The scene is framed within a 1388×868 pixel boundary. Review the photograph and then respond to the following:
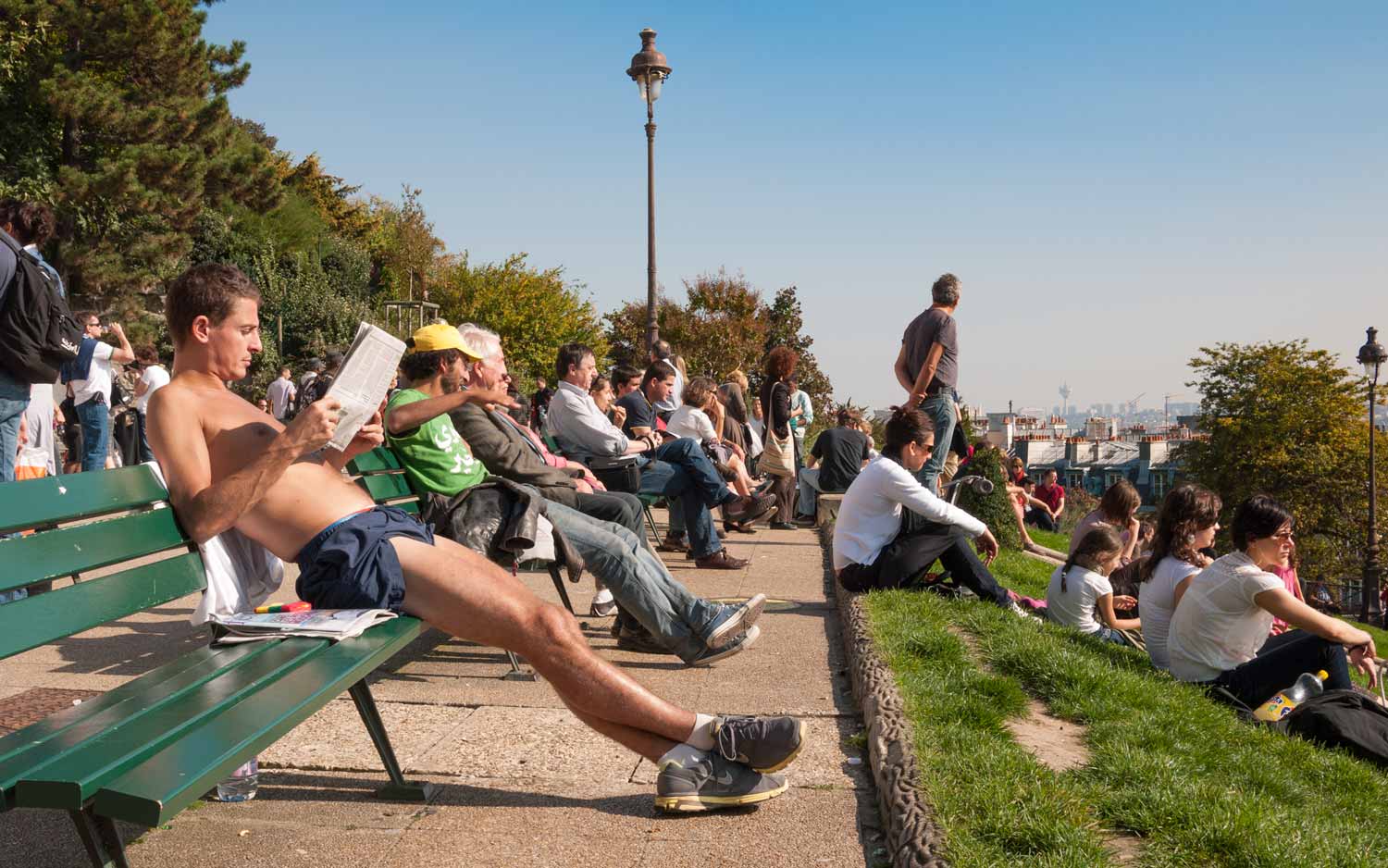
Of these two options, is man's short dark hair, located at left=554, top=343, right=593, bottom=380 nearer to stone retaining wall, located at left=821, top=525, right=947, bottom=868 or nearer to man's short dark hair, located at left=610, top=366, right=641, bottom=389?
man's short dark hair, located at left=610, top=366, right=641, bottom=389

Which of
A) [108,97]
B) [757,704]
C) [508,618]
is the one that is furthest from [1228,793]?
[108,97]

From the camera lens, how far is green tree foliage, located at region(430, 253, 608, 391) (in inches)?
1426

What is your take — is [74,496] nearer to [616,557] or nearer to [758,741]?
[758,741]

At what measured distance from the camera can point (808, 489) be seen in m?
11.7

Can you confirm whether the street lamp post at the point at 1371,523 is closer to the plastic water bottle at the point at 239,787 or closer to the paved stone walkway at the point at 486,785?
the paved stone walkway at the point at 486,785

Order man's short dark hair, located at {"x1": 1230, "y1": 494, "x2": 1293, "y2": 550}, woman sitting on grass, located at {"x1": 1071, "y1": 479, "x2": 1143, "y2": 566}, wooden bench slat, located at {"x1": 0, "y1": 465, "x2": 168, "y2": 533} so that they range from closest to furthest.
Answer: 1. wooden bench slat, located at {"x1": 0, "y1": 465, "x2": 168, "y2": 533}
2. man's short dark hair, located at {"x1": 1230, "y1": 494, "x2": 1293, "y2": 550}
3. woman sitting on grass, located at {"x1": 1071, "y1": 479, "x2": 1143, "y2": 566}

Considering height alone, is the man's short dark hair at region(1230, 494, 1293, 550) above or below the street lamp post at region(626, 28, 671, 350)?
below

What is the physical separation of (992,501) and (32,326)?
8431 millimetres

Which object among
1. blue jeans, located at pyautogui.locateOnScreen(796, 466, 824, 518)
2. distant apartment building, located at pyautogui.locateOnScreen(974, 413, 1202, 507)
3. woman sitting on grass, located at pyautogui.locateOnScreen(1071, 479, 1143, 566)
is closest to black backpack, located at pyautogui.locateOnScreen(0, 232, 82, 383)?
woman sitting on grass, located at pyautogui.locateOnScreen(1071, 479, 1143, 566)

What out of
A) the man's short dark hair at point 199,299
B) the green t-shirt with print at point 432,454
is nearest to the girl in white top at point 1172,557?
the green t-shirt with print at point 432,454

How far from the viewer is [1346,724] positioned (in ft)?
16.0

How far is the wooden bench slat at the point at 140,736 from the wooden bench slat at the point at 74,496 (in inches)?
23.6

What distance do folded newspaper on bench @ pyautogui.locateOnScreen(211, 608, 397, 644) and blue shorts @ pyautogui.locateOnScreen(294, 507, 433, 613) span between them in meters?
0.05

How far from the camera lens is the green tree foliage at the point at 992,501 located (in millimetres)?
10602
